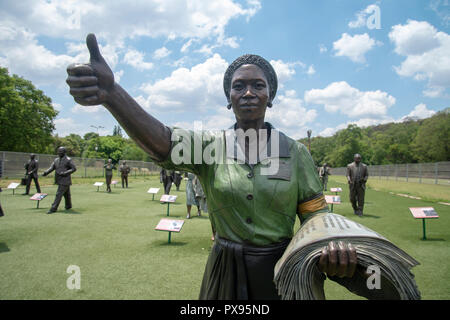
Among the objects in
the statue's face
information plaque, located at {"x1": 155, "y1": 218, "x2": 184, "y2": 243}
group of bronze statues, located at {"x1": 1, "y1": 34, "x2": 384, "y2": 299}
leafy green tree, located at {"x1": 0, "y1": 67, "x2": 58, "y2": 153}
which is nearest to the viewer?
group of bronze statues, located at {"x1": 1, "y1": 34, "x2": 384, "y2": 299}

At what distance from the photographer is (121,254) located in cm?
569

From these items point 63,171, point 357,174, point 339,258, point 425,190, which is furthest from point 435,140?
point 339,258

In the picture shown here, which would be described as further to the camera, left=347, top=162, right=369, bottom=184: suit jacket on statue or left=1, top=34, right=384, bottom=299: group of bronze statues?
left=347, top=162, right=369, bottom=184: suit jacket on statue

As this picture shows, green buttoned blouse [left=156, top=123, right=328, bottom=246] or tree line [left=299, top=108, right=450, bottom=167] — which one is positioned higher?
tree line [left=299, top=108, right=450, bottom=167]

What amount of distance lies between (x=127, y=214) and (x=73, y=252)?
473 centimetres

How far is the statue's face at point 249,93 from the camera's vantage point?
5.74 feet

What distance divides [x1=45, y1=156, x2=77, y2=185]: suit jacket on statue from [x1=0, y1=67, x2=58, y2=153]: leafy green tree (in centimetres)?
2689

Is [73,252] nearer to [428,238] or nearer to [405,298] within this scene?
[405,298]

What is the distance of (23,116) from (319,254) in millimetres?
40252

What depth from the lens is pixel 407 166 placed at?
1278 inches

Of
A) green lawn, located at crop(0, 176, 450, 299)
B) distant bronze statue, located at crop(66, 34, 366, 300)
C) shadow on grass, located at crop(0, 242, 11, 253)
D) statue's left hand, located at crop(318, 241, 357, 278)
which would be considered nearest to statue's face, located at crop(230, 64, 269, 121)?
distant bronze statue, located at crop(66, 34, 366, 300)

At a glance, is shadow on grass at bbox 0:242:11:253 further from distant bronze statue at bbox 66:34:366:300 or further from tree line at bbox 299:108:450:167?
tree line at bbox 299:108:450:167

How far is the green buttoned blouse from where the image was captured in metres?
1.57

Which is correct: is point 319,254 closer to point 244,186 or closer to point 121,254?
point 244,186
